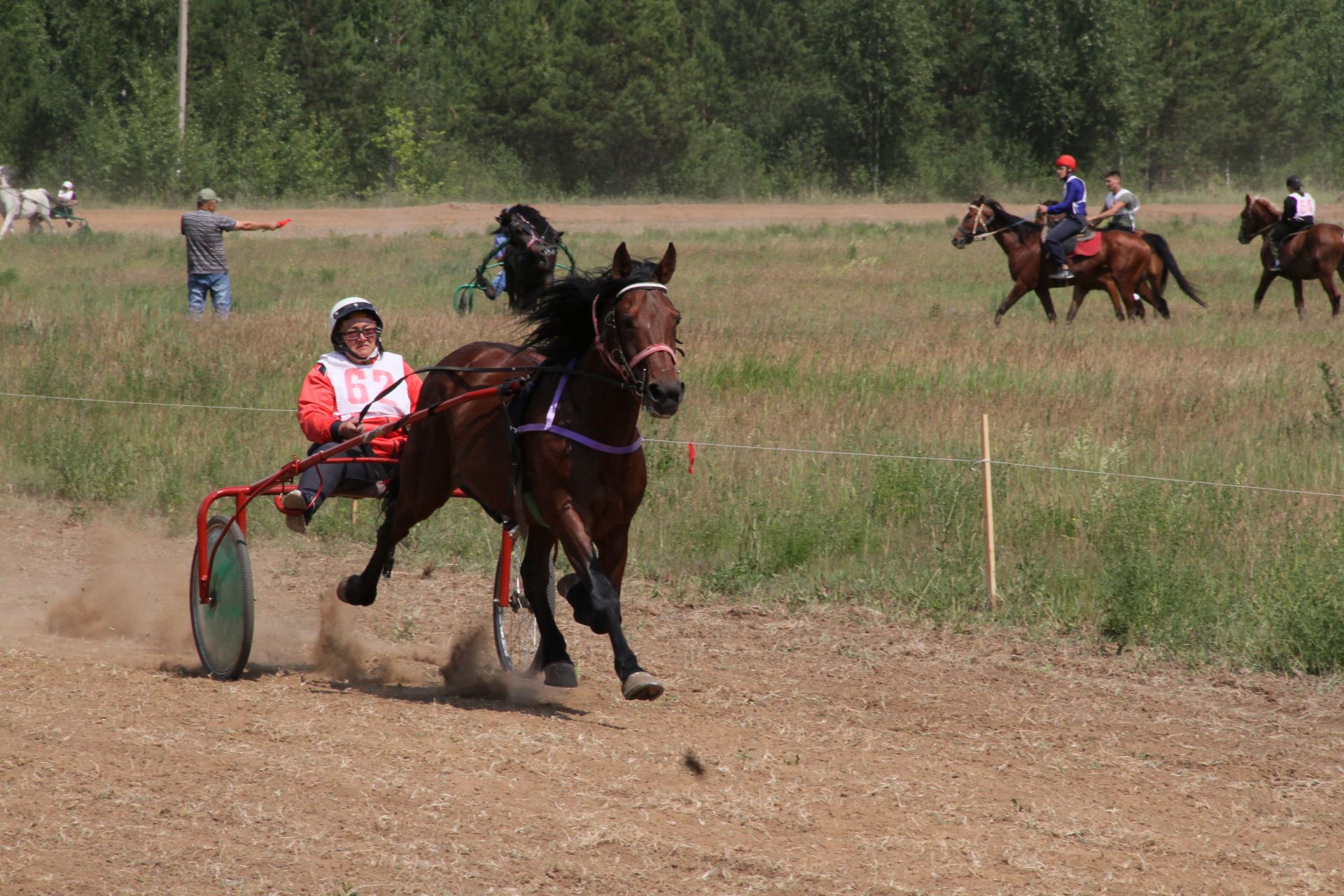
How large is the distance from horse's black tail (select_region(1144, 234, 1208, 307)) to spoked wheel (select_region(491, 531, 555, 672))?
15644 millimetres

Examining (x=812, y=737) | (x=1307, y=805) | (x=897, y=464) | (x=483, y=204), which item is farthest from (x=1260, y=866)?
(x=483, y=204)

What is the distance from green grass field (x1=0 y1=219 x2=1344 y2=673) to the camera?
887 centimetres

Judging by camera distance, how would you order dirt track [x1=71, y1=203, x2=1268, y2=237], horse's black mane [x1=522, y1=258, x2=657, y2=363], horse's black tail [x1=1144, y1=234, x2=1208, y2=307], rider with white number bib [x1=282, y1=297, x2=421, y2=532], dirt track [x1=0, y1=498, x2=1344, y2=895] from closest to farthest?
dirt track [x1=0, y1=498, x2=1344, y2=895] < horse's black mane [x1=522, y1=258, x2=657, y2=363] < rider with white number bib [x1=282, y1=297, x2=421, y2=532] < horse's black tail [x1=1144, y1=234, x2=1208, y2=307] < dirt track [x1=71, y1=203, x2=1268, y2=237]

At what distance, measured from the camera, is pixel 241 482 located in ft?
38.9

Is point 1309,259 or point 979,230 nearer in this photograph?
point 1309,259

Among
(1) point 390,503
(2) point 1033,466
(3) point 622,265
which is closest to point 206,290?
(1) point 390,503

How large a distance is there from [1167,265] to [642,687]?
17.6 metres

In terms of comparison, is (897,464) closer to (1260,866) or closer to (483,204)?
(1260,866)

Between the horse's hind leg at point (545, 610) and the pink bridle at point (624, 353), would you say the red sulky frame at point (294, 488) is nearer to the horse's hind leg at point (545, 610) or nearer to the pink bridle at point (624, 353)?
the horse's hind leg at point (545, 610)

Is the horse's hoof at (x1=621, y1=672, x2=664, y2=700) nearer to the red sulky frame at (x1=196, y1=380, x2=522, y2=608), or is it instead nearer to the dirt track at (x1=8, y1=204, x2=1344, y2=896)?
the dirt track at (x1=8, y1=204, x2=1344, y2=896)

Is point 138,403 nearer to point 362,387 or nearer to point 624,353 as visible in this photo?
point 362,387

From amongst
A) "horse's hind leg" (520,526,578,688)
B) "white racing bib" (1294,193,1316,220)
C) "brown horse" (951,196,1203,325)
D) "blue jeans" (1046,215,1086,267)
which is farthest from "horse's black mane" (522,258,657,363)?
"white racing bib" (1294,193,1316,220)

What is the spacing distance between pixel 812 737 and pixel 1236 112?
66.4 metres

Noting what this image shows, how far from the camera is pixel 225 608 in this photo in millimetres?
7555
